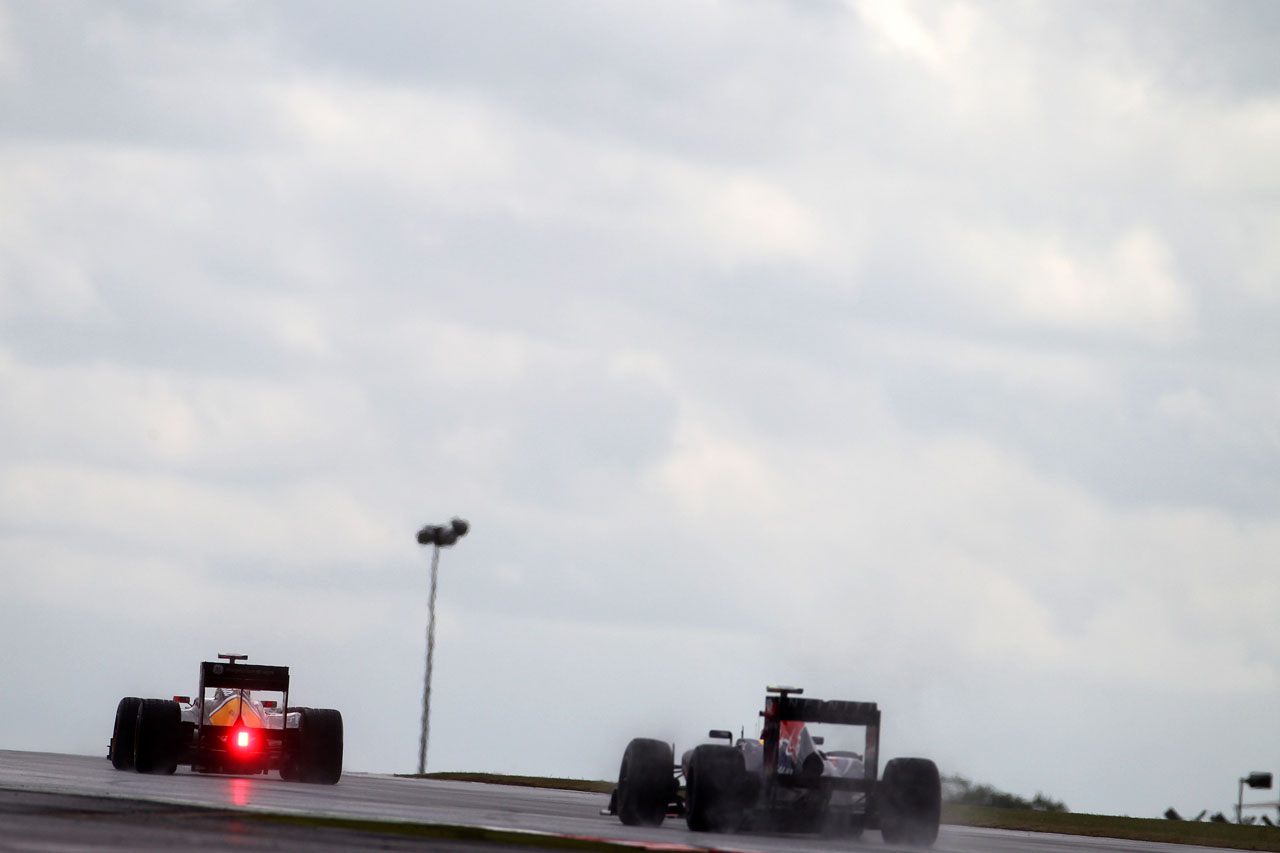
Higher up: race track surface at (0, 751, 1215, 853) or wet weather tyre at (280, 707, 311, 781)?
wet weather tyre at (280, 707, 311, 781)

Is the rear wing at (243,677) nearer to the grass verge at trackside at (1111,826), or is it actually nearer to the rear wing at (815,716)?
the grass verge at trackside at (1111,826)

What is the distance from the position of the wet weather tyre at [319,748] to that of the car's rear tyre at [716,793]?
42.0ft

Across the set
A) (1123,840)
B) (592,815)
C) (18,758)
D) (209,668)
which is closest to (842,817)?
(592,815)

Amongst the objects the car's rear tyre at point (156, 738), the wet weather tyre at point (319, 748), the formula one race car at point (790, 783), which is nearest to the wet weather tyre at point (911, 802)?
the formula one race car at point (790, 783)

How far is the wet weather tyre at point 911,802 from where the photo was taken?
75.8 feet

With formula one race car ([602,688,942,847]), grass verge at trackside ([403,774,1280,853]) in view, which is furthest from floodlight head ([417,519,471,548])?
formula one race car ([602,688,942,847])

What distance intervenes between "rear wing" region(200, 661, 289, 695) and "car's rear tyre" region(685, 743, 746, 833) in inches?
584

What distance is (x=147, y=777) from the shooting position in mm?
31484

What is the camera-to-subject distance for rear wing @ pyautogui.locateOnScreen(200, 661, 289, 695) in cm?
3516

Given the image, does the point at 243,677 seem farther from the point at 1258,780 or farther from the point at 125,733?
the point at 1258,780

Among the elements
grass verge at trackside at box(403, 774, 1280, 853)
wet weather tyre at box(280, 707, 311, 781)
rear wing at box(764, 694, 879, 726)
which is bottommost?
grass verge at trackside at box(403, 774, 1280, 853)

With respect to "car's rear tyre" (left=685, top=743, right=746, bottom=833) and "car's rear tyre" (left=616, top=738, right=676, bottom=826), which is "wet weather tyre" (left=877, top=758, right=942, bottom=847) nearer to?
"car's rear tyre" (left=685, top=743, right=746, bottom=833)

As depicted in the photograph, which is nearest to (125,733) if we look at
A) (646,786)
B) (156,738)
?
(156,738)

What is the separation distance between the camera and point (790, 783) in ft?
77.4
